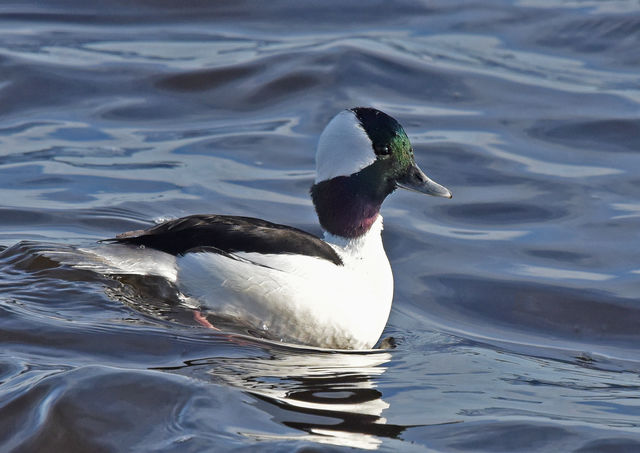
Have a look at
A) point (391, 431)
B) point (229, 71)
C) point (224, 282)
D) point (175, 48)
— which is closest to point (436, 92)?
point (229, 71)

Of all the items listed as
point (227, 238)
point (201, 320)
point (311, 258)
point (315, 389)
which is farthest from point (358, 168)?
point (315, 389)

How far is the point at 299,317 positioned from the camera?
18.5 feet

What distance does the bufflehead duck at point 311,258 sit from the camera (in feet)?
18.6

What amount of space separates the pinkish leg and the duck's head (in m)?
0.92

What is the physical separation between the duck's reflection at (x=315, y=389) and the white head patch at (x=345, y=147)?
1044mm

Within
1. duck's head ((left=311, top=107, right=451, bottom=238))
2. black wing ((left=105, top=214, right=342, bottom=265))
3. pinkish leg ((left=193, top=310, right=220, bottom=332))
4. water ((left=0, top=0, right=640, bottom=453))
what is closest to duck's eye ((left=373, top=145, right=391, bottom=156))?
duck's head ((left=311, top=107, right=451, bottom=238))

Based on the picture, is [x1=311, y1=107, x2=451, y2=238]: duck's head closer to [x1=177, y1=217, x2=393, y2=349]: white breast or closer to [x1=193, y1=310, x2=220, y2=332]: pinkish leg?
[x1=177, y1=217, x2=393, y2=349]: white breast

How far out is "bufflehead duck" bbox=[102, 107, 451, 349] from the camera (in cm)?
568

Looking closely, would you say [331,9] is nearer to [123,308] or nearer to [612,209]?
[612,209]

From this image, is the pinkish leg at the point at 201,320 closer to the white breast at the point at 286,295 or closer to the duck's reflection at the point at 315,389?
the white breast at the point at 286,295

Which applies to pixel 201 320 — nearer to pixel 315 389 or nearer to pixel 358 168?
pixel 315 389

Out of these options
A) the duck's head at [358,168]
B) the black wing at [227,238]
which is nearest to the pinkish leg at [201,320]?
the black wing at [227,238]

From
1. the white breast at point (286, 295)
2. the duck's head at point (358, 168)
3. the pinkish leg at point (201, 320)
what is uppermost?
the duck's head at point (358, 168)

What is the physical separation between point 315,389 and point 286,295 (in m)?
0.86
